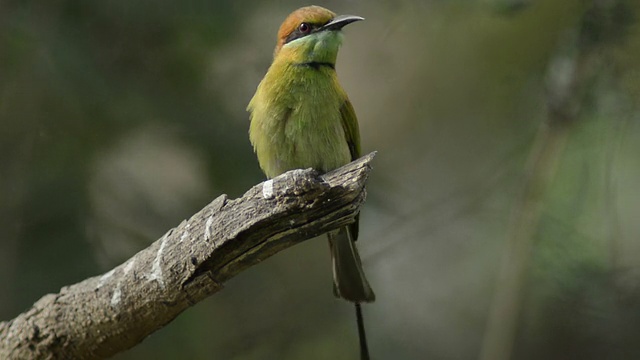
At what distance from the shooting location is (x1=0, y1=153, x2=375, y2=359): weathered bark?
1.93m

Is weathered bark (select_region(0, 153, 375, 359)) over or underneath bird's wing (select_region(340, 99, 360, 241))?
underneath

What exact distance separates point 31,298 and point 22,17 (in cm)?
100

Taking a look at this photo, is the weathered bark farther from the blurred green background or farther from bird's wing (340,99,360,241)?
the blurred green background

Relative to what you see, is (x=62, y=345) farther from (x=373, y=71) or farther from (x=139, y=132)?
(x=373, y=71)

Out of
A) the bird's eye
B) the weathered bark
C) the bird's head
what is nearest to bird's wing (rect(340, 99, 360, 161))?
the bird's head

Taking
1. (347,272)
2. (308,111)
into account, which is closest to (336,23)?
(308,111)

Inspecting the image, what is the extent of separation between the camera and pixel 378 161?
13.6 feet

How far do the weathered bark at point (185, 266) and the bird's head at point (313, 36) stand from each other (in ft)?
2.48

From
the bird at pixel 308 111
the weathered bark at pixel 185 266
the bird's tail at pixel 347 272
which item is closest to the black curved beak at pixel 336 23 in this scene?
the bird at pixel 308 111

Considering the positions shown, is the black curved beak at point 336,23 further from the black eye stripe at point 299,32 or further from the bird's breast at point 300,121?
the bird's breast at point 300,121

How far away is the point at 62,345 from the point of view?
7.71ft

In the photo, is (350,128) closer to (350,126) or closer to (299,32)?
(350,126)

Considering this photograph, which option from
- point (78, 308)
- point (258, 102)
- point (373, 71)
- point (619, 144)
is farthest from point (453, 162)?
point (78, 308)

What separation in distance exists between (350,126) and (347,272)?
0.45 m
